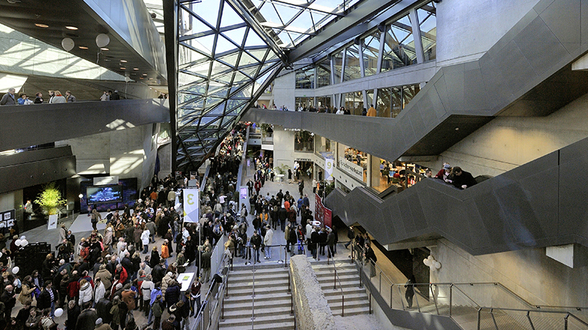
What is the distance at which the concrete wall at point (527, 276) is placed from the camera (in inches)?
295

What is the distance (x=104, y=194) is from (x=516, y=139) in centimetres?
2113

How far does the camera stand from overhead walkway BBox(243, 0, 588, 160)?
603 centimetres

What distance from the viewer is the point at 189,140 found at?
3150cm

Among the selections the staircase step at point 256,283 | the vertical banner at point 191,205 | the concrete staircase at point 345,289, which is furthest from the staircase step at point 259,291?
the vertical banner at point 191,205

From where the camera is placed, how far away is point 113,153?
23.0m

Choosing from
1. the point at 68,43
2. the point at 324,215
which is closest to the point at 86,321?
the point at 68,43

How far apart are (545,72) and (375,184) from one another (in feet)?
44.3

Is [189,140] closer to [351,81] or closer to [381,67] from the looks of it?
[351,81]

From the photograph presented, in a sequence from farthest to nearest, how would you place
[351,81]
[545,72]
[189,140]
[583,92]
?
1. [189,140]
2. [351,81]
3. [583,92]
4. [545,72]

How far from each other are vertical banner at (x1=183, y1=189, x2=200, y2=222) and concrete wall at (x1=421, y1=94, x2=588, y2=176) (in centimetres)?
918

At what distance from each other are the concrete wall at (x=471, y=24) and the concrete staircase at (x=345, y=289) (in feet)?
29.3

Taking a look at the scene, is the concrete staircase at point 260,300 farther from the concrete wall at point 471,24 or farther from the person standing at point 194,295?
the concrete wall at point 471,24

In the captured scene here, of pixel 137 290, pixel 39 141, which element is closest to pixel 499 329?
pixel 137 290

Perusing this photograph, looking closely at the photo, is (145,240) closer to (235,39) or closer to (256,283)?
(256,283)
